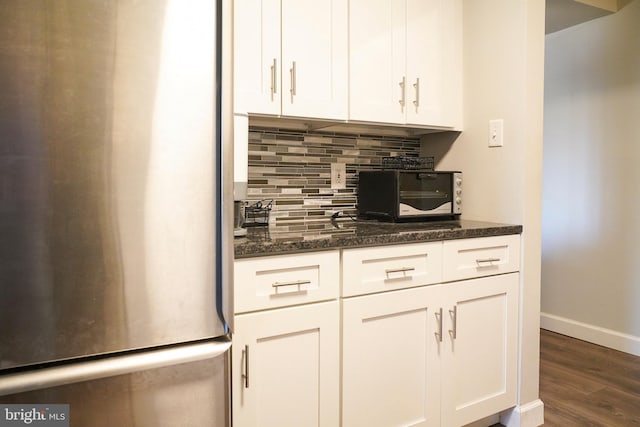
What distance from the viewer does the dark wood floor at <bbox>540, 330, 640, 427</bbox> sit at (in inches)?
82.0

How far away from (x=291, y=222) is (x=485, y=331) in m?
0.98

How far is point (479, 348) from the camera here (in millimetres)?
1880

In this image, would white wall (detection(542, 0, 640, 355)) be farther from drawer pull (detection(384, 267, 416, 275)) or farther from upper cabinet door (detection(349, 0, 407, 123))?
drawer pull (detection(384, 267, 416, 275))

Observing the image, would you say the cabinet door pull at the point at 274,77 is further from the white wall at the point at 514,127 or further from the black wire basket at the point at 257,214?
the white wall at the point at 514,127


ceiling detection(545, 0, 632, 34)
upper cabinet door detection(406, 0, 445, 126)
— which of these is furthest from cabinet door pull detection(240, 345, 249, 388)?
ceiling detection(545, 0, 632, 34)

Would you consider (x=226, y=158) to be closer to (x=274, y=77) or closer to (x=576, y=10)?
(x=274, y=77)

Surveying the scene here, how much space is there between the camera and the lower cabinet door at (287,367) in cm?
134

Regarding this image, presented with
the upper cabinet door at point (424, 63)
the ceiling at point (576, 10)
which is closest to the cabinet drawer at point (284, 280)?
the upper cabinet door at point (424, 63)

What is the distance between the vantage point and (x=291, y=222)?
2125 mm

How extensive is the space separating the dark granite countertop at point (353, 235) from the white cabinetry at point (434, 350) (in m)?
0.05

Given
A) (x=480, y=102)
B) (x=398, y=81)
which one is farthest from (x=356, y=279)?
(x=480, y=102)

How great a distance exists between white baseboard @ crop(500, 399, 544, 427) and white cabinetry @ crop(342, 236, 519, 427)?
0.21 feet

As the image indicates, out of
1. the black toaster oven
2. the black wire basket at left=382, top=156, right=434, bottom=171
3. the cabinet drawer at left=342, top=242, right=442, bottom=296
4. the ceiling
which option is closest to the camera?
the cabinet drawer at left=342, top=242, right=442, bottom=296

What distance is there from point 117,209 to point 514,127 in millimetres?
1727
